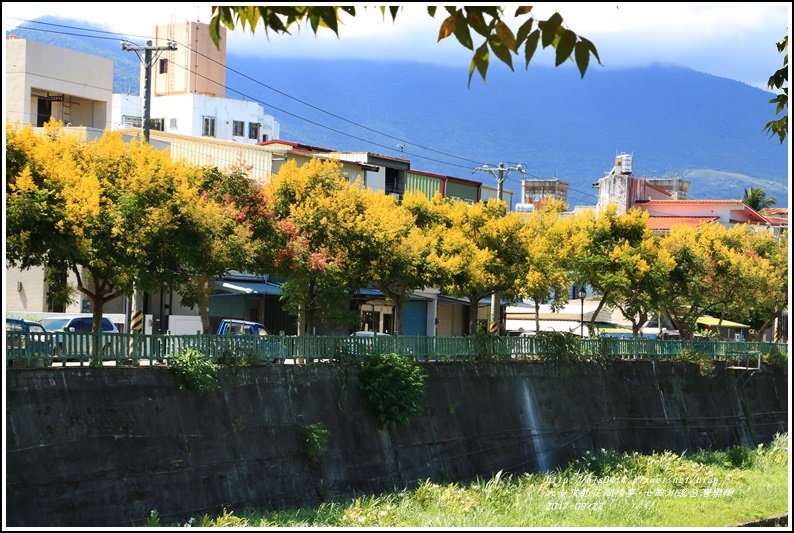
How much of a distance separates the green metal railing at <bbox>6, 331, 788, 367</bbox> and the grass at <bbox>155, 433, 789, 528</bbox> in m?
3.90

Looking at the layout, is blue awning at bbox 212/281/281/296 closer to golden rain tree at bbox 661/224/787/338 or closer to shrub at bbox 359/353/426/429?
shrub at bbox 359/353/426/429

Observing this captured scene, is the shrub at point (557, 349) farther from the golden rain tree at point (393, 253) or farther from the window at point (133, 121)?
the window at point (133, 121)

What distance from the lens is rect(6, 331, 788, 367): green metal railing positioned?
2123 centimetres

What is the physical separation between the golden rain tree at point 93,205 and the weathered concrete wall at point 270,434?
340 centimetres

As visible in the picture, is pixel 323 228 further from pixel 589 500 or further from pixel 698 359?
pixel 698 359

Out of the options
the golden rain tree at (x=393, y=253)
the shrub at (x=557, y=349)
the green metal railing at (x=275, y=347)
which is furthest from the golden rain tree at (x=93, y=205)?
the shrub at (x=557, y=349)

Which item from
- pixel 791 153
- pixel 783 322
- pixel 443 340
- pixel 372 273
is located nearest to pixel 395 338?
pixel 443 340

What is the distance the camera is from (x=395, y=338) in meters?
31.0

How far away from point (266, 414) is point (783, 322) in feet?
189

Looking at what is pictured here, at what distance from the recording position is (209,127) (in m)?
75.1

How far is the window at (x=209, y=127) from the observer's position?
74.6 metres

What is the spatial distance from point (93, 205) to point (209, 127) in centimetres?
5183

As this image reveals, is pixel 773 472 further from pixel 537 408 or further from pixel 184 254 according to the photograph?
pixel 184 254

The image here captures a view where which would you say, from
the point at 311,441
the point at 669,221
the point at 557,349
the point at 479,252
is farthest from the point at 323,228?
the point at 669,221
